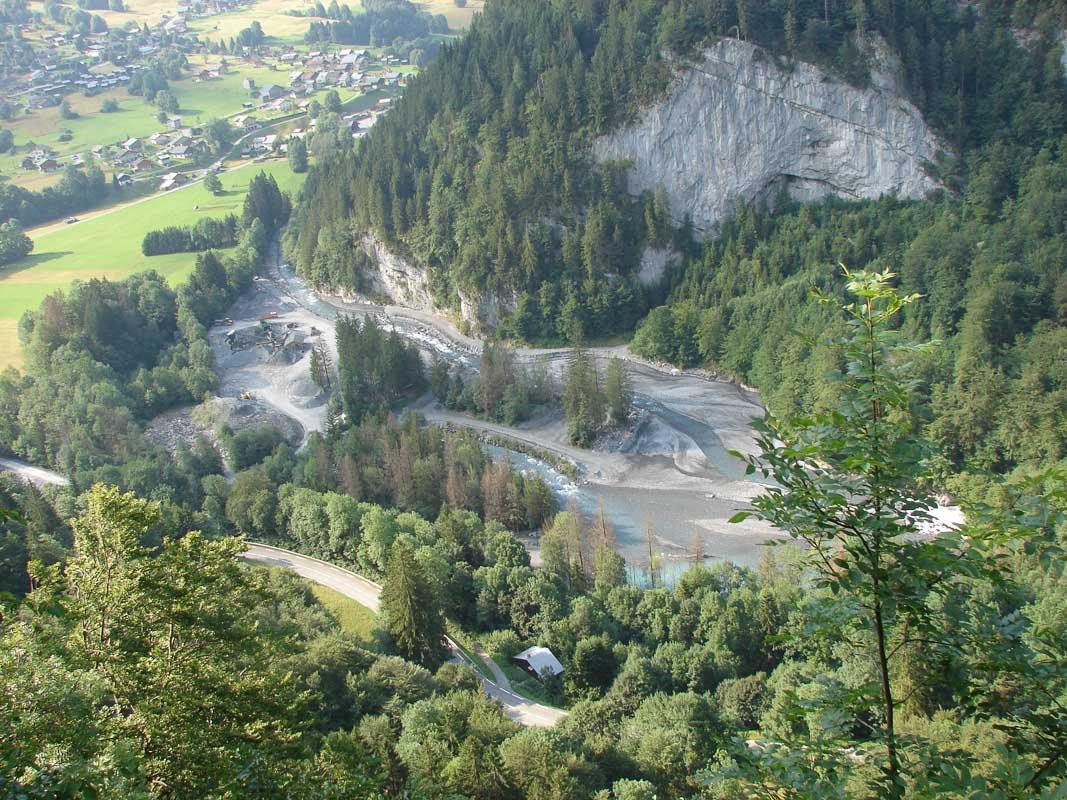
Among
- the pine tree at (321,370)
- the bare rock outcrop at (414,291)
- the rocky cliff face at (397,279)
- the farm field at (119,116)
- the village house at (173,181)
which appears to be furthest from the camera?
the farm field at (119,116)

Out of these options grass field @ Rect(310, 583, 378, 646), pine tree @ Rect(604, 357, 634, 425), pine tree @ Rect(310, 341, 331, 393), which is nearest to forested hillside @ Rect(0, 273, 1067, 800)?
grass field @ Rect(310, 583, 378, 646)

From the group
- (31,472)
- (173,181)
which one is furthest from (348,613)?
(173,181)

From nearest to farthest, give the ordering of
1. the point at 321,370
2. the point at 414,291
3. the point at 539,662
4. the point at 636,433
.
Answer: the point at 539,662
the point at 636,433
the point at 321,370
the point at 414,291

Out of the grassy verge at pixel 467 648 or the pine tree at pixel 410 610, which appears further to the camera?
the grassy verge at pixel 467 648

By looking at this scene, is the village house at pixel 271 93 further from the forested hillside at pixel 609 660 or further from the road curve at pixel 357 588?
the forested hillside at pixel 609 660

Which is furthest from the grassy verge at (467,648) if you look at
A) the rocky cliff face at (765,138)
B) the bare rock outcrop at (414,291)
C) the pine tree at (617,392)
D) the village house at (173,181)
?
the village house at (173,181)

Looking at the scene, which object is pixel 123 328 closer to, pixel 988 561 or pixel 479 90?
pixel 479 90

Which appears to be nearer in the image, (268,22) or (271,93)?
(271,93)

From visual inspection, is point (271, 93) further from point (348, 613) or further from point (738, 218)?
point (348, 613)

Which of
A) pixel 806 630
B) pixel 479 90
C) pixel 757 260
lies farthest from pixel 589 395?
pixel 806 630
